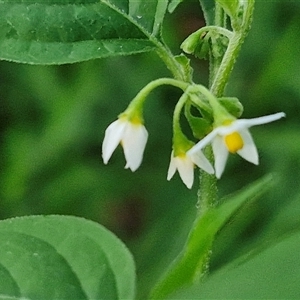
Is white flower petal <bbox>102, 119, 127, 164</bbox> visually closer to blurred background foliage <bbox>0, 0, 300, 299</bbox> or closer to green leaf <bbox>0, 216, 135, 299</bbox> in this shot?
green leaf <bbox>0, 216, 135, 299</bbox>

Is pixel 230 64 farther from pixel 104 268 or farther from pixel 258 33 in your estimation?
pixel 258 33

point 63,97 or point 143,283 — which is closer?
point 143,283

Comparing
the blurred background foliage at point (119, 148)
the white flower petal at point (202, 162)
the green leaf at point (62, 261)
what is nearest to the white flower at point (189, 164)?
the white flower petal at point (202, 162)

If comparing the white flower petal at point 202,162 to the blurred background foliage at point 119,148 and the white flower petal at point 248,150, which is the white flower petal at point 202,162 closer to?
the white flower petal at point 248,150

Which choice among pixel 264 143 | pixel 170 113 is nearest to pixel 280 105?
pixel 264 143

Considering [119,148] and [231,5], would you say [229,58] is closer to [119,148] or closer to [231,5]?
[231,5]

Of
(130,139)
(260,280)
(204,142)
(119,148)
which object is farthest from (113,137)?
(119,148)
